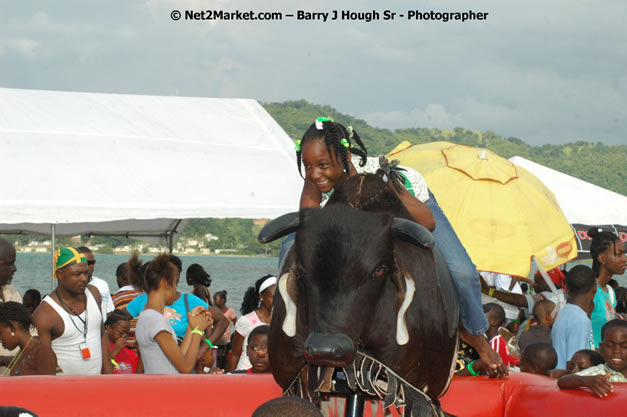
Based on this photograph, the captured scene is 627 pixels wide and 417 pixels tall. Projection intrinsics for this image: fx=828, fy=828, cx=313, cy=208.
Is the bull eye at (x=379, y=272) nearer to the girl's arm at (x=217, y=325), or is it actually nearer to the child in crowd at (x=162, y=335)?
the child in crowd at (x=162, y=335)

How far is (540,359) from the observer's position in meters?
7.06

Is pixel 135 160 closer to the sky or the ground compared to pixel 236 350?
closer to the sky

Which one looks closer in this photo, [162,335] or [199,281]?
[162,335]

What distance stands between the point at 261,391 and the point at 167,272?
192 cm

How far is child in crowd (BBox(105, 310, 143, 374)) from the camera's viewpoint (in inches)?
305

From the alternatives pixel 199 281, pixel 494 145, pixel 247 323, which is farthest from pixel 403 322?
pixel 494 145

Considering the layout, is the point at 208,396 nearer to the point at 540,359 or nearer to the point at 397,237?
the point at 397,237

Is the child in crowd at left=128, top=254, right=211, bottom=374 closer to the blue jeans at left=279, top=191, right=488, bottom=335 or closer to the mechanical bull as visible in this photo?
the blue jeans at left=279, top=191, right=488, bottom=335

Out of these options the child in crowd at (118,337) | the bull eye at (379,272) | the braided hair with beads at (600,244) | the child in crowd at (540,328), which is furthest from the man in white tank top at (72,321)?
the braided hair with beads at (600,244)

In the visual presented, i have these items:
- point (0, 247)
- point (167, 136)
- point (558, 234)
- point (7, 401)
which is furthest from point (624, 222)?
point (7, 401)

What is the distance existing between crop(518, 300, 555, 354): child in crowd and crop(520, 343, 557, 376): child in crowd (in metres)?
1.16

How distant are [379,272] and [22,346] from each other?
144 inches

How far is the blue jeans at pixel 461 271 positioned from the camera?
4.17m

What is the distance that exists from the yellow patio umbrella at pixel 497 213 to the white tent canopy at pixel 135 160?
2.02m
